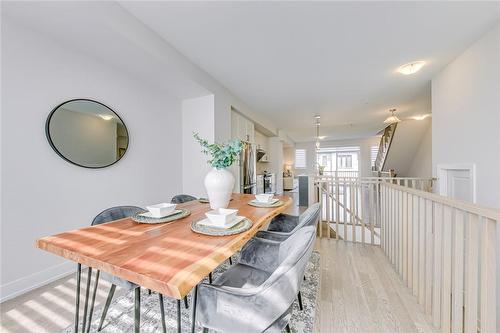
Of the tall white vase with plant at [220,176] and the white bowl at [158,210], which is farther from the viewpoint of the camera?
the tall white vase with plant at [220,176]

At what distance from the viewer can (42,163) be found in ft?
6.08

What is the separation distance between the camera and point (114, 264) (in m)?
0.78

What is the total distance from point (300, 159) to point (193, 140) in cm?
825

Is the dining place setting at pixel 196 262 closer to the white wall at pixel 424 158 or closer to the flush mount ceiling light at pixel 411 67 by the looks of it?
the flush mount ceiling light at pixel 411 67

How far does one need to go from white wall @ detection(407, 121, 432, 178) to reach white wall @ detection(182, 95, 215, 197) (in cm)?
564

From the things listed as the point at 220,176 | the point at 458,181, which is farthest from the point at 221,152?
the point at 458,181

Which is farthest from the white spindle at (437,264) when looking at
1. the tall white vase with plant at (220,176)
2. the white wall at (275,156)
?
the white wall at (275,156)

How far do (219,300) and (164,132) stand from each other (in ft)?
9.16

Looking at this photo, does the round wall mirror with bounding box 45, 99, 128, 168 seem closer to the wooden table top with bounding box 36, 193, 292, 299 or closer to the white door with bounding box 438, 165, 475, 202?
the wooden table top with bounding box 36, 193, 292, 299

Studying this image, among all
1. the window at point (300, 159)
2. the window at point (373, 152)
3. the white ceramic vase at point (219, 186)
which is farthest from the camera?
the window at point (300, 159)

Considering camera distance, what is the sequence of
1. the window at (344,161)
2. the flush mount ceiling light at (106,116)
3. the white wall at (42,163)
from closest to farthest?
1. the white wall at (42,163)
2. the flush mount ceiling light at (106,116)
3. the window at (344,161)

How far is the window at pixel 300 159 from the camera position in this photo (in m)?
10.6

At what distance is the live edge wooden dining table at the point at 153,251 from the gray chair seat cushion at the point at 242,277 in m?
0.33

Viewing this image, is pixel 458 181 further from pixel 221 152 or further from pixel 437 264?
pixel 221 152
